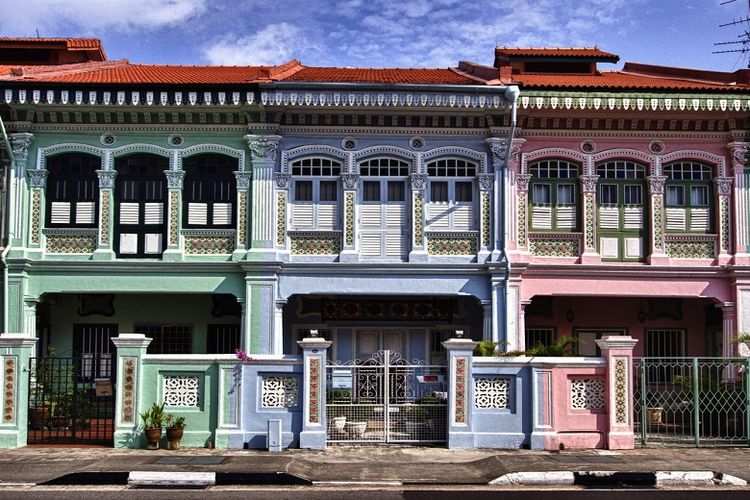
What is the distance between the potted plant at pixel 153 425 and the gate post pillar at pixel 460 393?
15.8 feet

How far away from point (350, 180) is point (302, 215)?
1.32 m

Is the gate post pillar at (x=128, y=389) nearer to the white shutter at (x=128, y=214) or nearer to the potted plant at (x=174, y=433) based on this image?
the potted plant at (x=174, y=433)

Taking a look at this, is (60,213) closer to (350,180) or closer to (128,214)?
(128,214)

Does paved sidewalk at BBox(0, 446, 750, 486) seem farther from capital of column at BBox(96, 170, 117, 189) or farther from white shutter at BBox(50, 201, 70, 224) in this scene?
capital of column at BBox(96, 170, 117, 189)

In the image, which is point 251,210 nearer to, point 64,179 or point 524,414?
point 64,179

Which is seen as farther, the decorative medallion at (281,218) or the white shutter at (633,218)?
the white shutter at (633,218)

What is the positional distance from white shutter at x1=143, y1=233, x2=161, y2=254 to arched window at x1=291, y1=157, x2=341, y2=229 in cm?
296

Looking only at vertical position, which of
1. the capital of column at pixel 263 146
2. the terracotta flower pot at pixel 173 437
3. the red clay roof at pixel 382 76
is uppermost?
the red clay roof at pixel 382 76

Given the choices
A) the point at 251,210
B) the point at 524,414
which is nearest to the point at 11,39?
the point at 251,210

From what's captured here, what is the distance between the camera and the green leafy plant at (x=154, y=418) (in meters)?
14.2

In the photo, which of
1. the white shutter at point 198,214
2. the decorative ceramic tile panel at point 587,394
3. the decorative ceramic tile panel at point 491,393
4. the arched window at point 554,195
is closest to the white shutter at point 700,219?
the arched window at point 554,195

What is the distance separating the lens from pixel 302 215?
19031 millimetres

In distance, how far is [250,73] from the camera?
70.9 ft

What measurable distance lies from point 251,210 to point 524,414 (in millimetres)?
7692
